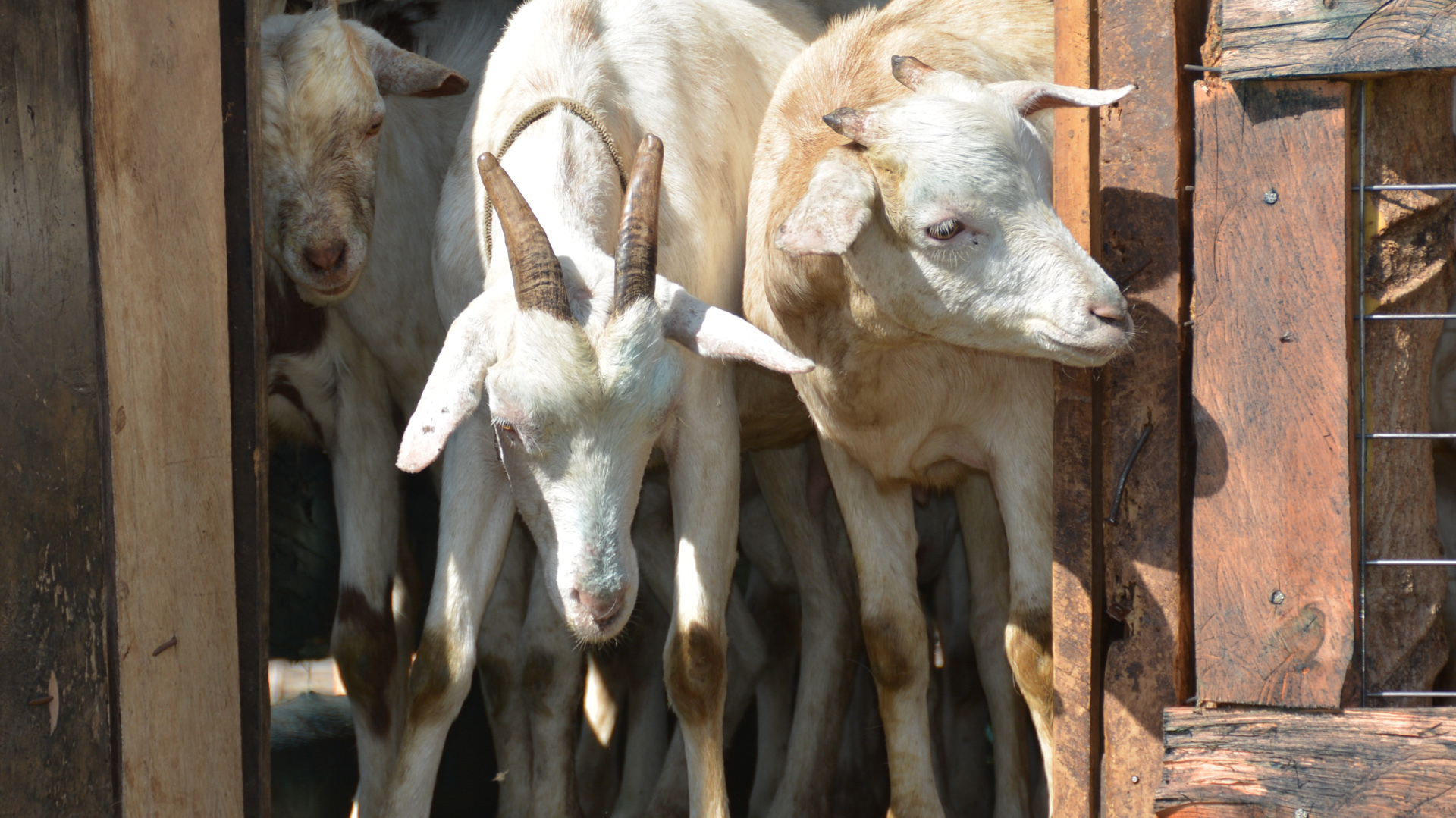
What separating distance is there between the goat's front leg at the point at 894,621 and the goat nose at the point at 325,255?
154 centimetres

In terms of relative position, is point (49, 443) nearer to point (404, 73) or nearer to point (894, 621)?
point (404, 73)

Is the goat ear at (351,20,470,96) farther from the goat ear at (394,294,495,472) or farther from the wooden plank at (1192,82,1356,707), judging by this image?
the wooden plank at (1192,82,1356,707)

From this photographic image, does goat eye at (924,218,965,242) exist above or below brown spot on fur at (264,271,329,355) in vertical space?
above

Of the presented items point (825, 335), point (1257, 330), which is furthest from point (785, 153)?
point (1257, 330)

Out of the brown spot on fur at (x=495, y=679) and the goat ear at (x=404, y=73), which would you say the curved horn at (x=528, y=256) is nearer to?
the goat ear at (x=404, y=73)

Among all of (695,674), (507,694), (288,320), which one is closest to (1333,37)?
(695,674)

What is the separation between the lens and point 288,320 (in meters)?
4.63

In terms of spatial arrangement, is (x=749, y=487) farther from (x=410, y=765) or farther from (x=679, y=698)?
(x=410, y=765)

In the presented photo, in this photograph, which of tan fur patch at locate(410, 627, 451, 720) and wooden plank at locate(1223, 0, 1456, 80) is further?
tan fur patch at locate(410, 627, 451, 720)

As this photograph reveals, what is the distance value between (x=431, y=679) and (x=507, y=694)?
30.7 inches

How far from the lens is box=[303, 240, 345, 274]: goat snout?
13.4 ft

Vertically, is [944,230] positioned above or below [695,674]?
above

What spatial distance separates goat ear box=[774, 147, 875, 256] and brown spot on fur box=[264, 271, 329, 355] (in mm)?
1863

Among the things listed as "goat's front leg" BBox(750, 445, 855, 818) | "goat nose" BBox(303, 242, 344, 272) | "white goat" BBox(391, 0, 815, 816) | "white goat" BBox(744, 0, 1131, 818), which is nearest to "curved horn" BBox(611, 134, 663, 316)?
"white goat" BBox(391, 0, 815, 816)
